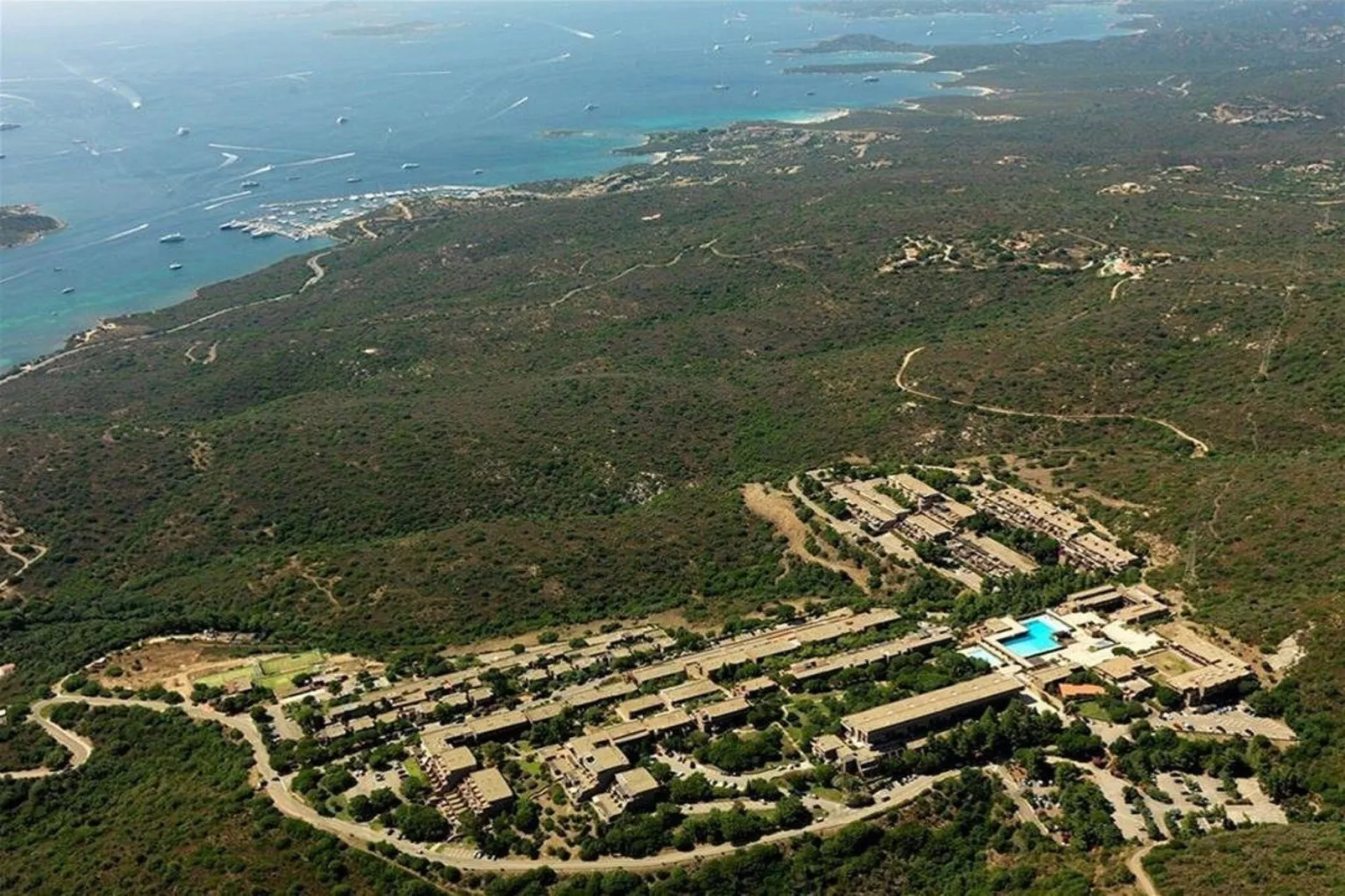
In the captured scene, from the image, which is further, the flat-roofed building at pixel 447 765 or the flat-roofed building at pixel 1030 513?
the flat-roofed building at pixel 1030 513

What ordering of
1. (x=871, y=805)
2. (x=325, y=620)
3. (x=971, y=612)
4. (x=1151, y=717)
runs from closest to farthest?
(x=871, y=805)
(x=1151, y=717)
(x=971, y=612)
(x=325, y=620)

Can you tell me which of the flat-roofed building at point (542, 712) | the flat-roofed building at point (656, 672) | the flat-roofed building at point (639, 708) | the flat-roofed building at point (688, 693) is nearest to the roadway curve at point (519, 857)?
the flat-roofed building at point (542, 712)

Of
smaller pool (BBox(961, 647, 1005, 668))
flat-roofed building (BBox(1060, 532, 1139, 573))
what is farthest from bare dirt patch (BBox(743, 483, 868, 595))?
smaller pool (BBox(961, 647, 1005, 668))

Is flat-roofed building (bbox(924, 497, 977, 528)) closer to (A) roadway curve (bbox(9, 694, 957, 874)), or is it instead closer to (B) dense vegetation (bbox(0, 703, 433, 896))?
(A) roadway curve (bbox(9, 694, 957, 874))

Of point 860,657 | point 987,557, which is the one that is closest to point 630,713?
point 860,657

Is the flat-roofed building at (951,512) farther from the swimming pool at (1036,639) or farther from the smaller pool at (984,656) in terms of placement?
the smaller pool at (984,656)

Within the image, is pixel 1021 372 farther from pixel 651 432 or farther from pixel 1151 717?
pixel 1151 717

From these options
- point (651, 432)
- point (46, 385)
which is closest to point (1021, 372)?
point (651, 432)
